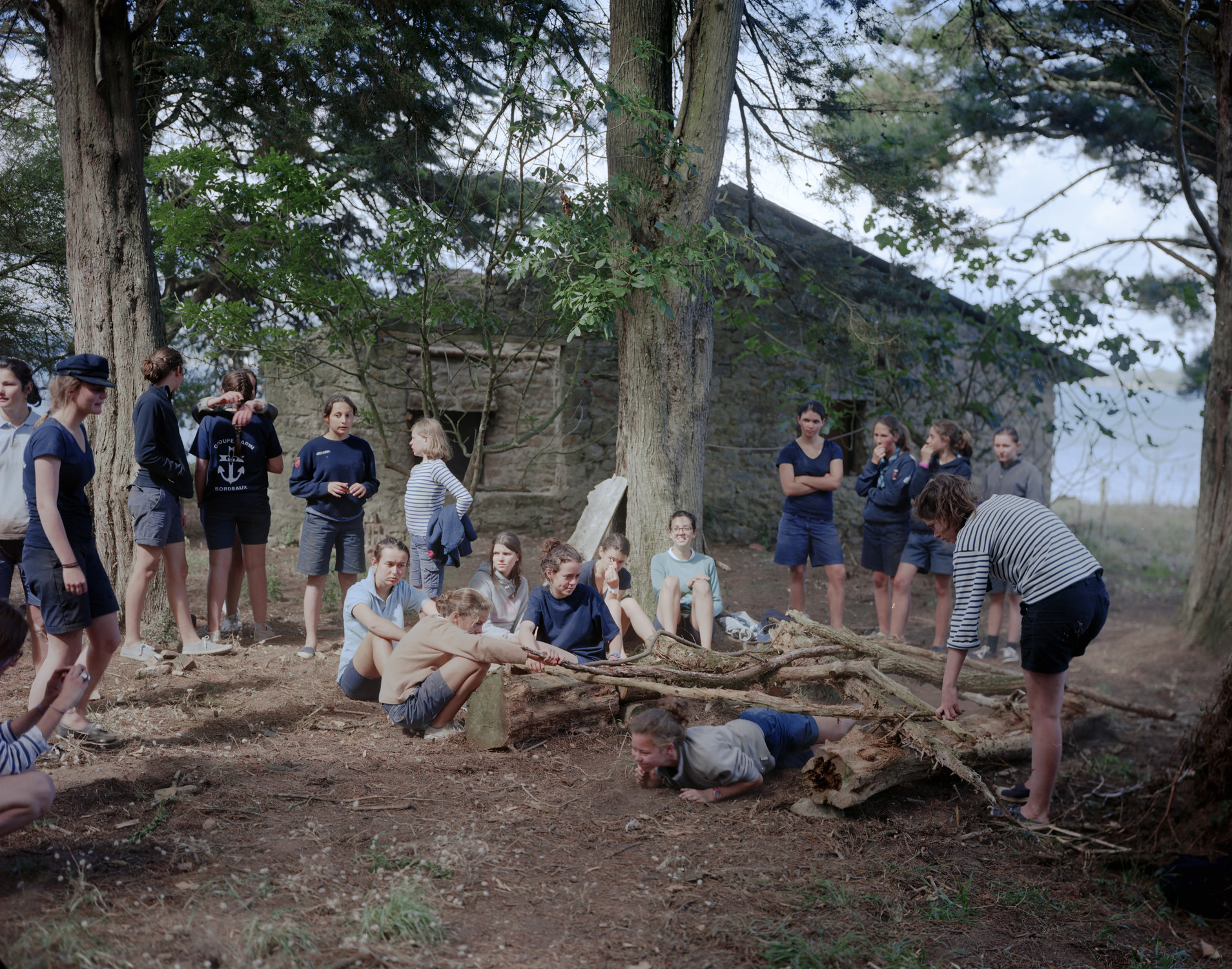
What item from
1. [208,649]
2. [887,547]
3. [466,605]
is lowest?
[208,649]

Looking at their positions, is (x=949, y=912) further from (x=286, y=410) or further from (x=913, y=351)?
(x=286, y=410)

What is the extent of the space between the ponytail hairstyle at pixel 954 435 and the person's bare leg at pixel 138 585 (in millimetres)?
4963

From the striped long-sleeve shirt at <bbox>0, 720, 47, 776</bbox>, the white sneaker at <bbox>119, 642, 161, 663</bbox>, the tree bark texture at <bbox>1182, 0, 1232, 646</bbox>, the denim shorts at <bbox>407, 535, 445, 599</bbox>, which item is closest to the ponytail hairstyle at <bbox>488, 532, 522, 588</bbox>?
the denim shorts at <bbox>407, 535, 445, 599</bbox>

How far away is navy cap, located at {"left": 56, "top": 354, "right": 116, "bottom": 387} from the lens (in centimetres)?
360

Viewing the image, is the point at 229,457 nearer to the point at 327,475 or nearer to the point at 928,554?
the point at 327,475

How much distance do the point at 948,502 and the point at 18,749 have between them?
3.44m

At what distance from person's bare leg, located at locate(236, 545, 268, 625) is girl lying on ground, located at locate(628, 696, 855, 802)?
10.2 feet

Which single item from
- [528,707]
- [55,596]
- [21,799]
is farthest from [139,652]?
[21,799]

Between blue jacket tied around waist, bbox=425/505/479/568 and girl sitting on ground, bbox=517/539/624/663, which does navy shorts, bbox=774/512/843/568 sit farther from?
blue jacket tied around waist, bbox=425/505/479/568

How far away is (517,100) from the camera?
243 inches

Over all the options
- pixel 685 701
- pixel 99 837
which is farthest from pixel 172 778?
pixel 685 701

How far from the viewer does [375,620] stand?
15.1 feet

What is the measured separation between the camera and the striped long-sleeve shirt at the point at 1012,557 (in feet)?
11.6

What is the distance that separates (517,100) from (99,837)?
513cm
